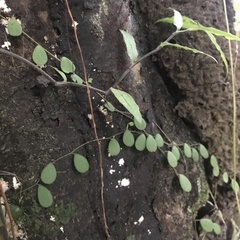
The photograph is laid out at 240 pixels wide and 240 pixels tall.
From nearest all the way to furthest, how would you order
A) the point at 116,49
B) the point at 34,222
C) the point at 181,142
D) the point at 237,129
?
1. the point at 34,222
2. the point at 116,49
3. the point at 181,142
4. the point at 237,129

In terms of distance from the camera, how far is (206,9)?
43.0 inches

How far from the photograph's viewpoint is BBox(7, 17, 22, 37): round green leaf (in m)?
0.75

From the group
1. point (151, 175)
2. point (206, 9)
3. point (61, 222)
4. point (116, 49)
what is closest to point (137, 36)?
point (116, 49)

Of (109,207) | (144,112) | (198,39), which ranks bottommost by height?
(109,207)

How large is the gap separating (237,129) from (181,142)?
24 centimetres

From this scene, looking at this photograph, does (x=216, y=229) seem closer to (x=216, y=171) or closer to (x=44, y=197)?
(x=216, y=171)

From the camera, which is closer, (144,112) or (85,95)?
(85,95)

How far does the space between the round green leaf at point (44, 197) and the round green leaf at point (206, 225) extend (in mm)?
470

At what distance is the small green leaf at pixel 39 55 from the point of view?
77cm

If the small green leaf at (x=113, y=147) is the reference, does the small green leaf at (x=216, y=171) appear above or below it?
below

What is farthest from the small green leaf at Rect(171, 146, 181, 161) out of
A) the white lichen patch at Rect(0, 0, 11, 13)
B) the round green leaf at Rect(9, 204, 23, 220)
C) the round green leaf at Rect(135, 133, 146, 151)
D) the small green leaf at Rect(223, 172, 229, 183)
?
the white lichen patch at Rect(0, 0, 11, 13)

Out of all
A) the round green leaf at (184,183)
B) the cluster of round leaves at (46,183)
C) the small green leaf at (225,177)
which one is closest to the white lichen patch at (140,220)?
the round green leaf at (184,183)

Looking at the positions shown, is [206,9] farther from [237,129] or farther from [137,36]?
[237,129]

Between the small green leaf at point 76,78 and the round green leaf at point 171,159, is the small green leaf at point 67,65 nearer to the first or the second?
the small green leaf at point 76,78
